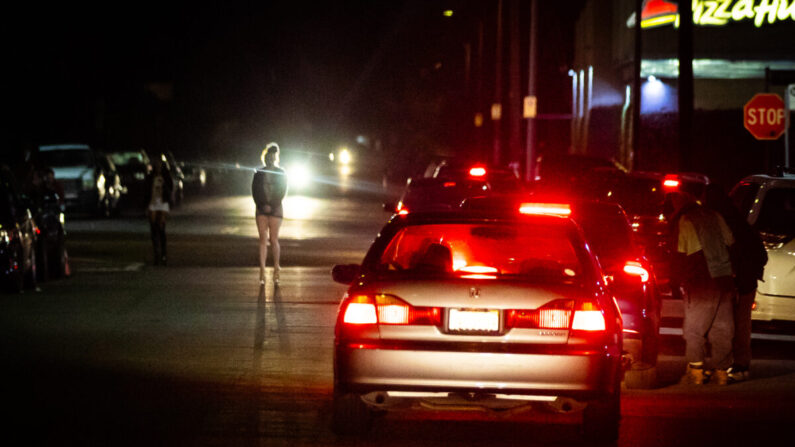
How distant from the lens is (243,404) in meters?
9.95

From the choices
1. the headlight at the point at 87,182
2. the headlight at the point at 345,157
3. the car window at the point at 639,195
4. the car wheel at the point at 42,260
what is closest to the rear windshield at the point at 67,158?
the headlight at the point at 87,182

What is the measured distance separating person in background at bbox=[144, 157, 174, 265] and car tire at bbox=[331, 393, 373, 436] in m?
12.8

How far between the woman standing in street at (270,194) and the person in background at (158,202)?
3.12 m

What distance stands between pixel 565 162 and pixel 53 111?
898 inches

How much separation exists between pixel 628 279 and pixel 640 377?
82 cm

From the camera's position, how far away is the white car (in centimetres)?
1291

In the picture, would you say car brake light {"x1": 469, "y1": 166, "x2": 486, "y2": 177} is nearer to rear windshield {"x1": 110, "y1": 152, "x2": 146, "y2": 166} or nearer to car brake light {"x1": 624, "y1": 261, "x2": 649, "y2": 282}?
car brake light {"x1": 624, "y1": 261, "x2": 649, "y2": 282}

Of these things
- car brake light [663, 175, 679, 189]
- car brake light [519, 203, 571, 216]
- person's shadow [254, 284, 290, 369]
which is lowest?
person's shadow [254, 284, 290, 369]

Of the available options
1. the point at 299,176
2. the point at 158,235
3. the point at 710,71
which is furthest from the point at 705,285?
the point at 299,176

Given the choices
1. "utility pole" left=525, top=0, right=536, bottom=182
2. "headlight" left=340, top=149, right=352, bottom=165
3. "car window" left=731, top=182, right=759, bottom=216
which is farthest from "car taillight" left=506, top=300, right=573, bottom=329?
"headlight" left=340, top=149, right=352, bottom=165

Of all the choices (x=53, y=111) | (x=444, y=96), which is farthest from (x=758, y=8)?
(x=444, y=96)

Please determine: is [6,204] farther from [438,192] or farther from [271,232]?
[438,192]

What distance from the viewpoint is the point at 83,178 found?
1309 inches

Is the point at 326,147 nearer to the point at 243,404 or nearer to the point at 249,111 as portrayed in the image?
the point at 249,111
